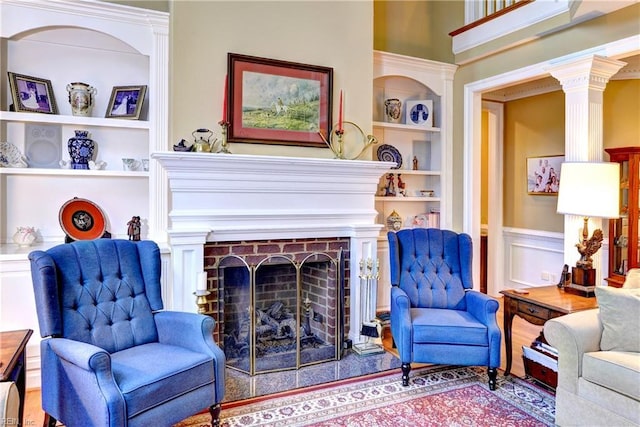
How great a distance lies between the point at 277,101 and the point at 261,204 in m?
0.84

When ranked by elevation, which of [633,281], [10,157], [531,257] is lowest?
[531,257]

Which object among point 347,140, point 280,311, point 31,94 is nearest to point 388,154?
point 347,140

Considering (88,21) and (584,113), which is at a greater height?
(88,21)

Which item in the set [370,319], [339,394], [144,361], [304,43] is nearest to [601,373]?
[339,394]

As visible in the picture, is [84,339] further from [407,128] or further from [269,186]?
[407,128]

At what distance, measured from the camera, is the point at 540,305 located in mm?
2766

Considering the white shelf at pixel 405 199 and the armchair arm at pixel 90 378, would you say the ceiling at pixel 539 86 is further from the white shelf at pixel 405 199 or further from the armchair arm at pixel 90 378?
the armchair arm at pixel 90 378

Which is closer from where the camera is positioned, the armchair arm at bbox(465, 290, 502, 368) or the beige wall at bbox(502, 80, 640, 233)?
the armchair arm at bbox(465, 290, 502, 368)

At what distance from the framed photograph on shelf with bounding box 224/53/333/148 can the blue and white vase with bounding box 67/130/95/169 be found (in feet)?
3.57

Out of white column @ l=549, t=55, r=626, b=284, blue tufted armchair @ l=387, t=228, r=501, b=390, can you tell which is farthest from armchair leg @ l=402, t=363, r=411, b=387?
white column @ l=549, t=55, r=626, b=284

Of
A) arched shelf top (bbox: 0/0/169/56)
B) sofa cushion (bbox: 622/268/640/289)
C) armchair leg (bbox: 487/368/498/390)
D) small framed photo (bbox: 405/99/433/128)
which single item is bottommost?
armchair leg (bbox: 487/368/498/390)

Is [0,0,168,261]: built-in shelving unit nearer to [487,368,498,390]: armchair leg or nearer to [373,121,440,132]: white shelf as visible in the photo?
[373,121,440,132]: white shelf

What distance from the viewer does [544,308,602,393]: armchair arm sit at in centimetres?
223

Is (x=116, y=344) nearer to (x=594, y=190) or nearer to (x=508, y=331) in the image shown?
(x=508, y=331)
